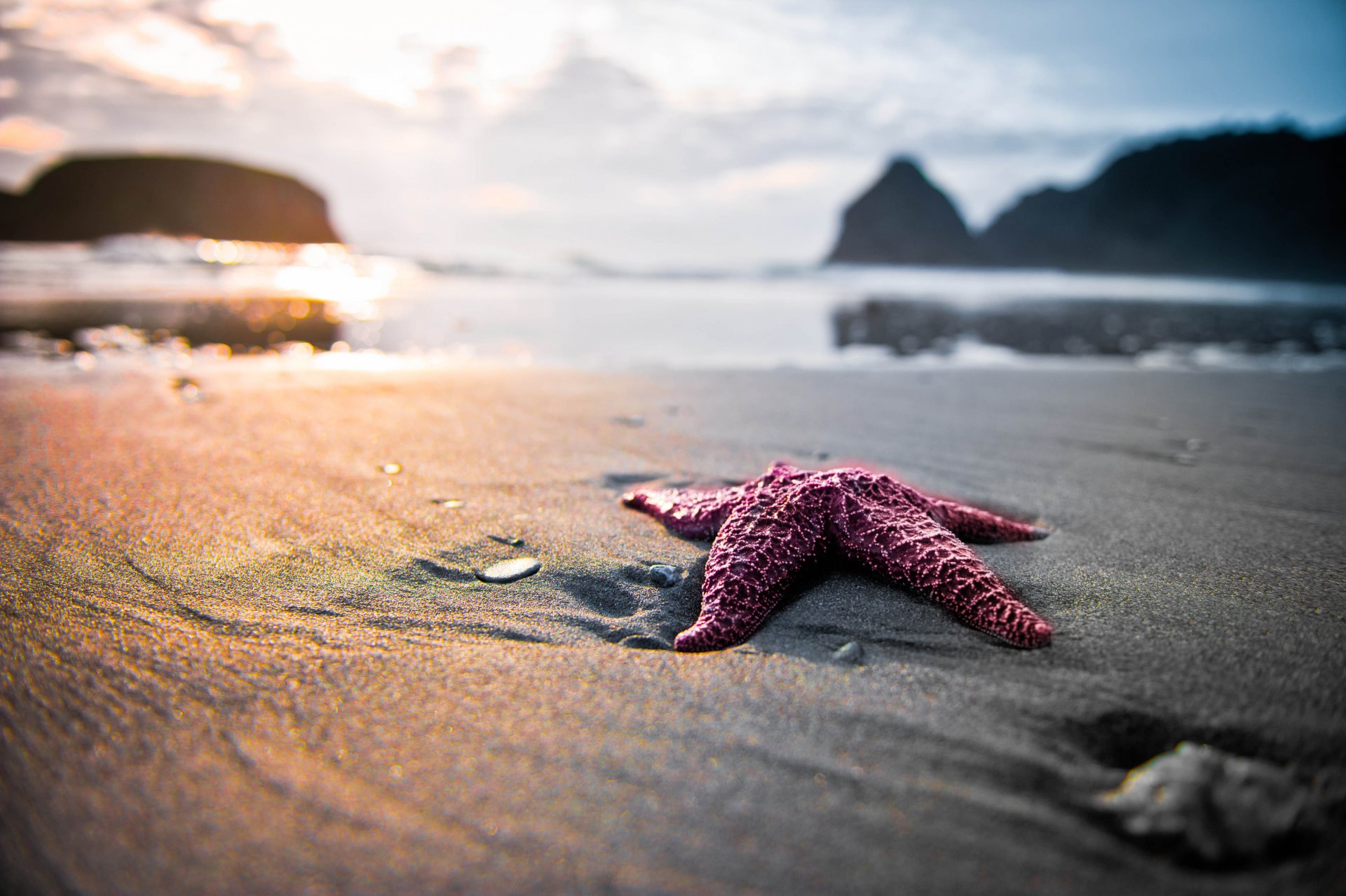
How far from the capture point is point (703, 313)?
15.1 metres

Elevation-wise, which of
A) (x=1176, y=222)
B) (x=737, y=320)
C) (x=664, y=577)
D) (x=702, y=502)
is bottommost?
(x=664, y=577)

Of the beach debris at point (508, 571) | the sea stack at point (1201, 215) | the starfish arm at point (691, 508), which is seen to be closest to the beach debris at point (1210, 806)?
the starfish arm at point (691, 508)

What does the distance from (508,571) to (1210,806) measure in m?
2.28

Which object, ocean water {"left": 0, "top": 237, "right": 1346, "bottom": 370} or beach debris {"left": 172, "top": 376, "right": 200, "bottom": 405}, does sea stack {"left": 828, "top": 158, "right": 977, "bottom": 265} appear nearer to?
ocean water {"left": 0, "top": 237, "right": 1346, "bottom": 370}

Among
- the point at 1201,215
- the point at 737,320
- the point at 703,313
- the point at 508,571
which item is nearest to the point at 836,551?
the point at 508,571

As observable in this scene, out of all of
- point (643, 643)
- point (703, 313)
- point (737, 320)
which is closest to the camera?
point (643, 643)

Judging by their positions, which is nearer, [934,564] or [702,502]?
[934,564]

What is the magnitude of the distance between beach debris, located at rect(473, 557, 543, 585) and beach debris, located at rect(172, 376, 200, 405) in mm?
4282

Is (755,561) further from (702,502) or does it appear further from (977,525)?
(977,525)

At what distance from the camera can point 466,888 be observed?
1365 millimetres

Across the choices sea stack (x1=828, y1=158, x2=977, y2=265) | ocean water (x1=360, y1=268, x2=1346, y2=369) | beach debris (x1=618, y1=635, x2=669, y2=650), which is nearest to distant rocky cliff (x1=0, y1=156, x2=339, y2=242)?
ocean water (x1=360, y1=268, x2=1346, y2=369)

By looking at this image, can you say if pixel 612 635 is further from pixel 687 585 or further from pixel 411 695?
pixel 411 695

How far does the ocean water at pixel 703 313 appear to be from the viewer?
9961mm

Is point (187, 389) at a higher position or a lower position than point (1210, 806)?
higher
